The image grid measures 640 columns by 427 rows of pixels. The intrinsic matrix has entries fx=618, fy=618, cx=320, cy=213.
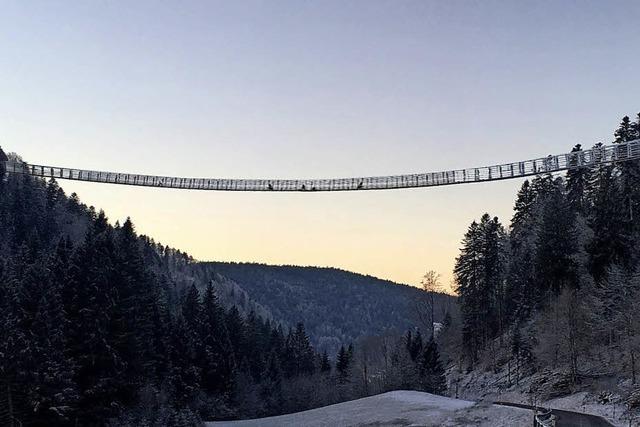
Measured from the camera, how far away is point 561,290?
63.8 m

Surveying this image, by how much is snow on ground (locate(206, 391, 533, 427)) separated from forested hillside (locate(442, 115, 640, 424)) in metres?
8.21

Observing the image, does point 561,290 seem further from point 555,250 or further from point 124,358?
point 124,358

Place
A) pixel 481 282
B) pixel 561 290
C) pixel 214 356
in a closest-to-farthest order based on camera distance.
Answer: pixel 561 290
pixel 214 356
pixel 481 282

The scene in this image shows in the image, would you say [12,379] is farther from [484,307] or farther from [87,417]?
[484,307]

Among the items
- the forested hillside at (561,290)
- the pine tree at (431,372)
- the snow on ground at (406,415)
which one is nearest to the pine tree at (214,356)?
the snow on ground at (406,415)

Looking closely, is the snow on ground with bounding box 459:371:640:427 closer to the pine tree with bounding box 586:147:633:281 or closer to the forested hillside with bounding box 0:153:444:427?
the forested hillside with bounding box 0:153:444:427

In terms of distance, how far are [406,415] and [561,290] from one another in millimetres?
24759

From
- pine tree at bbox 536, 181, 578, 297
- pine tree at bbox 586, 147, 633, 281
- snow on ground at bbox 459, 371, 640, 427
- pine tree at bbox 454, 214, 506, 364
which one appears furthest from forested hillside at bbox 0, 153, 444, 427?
pine tree at bbox 586, 147, 633, 281

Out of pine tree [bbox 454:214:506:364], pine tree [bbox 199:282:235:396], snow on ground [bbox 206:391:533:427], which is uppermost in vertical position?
pine tree [bbox 454:214:506:364]

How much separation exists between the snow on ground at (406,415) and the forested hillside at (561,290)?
27.0 feet

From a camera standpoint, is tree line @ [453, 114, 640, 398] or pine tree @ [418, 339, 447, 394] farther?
pine tree @ [418, 339, 447, 394]

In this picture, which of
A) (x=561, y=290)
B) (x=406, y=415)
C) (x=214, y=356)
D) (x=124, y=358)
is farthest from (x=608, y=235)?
(x=124, y=358)

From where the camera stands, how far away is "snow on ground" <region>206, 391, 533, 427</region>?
41875mm

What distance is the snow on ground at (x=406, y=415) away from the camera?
4188cm
